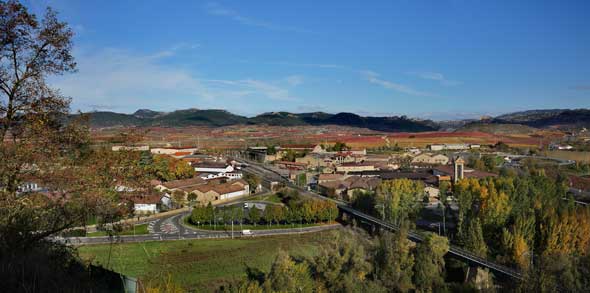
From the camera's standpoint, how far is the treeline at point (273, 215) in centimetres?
1777

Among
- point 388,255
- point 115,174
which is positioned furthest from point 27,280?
point 388,255

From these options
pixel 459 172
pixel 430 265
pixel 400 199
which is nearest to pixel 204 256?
pixel 430 265

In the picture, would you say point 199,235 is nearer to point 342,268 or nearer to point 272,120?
point 342,268

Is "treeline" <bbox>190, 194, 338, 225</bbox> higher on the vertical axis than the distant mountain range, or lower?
lower

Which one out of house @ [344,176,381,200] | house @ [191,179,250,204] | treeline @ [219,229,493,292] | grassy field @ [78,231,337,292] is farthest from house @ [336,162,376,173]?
treeline @ [219,229,493,292]

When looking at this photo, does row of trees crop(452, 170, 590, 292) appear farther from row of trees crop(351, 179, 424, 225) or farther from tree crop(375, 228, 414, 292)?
tree crop(375, 228, 414, 292)

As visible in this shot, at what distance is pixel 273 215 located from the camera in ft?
58.7

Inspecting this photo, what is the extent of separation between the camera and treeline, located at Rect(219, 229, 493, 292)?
9148 millimetres

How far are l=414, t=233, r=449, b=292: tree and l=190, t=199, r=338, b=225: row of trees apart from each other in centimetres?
660

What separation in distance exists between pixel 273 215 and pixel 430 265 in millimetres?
8082

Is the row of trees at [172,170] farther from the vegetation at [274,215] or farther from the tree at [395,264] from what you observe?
the tree at [395,264]

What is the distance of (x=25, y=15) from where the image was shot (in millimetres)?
3207

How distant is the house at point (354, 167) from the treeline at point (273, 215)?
42.8 feet

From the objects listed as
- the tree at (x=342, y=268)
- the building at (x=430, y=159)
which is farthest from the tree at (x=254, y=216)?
the building at (x=430, y=159)
